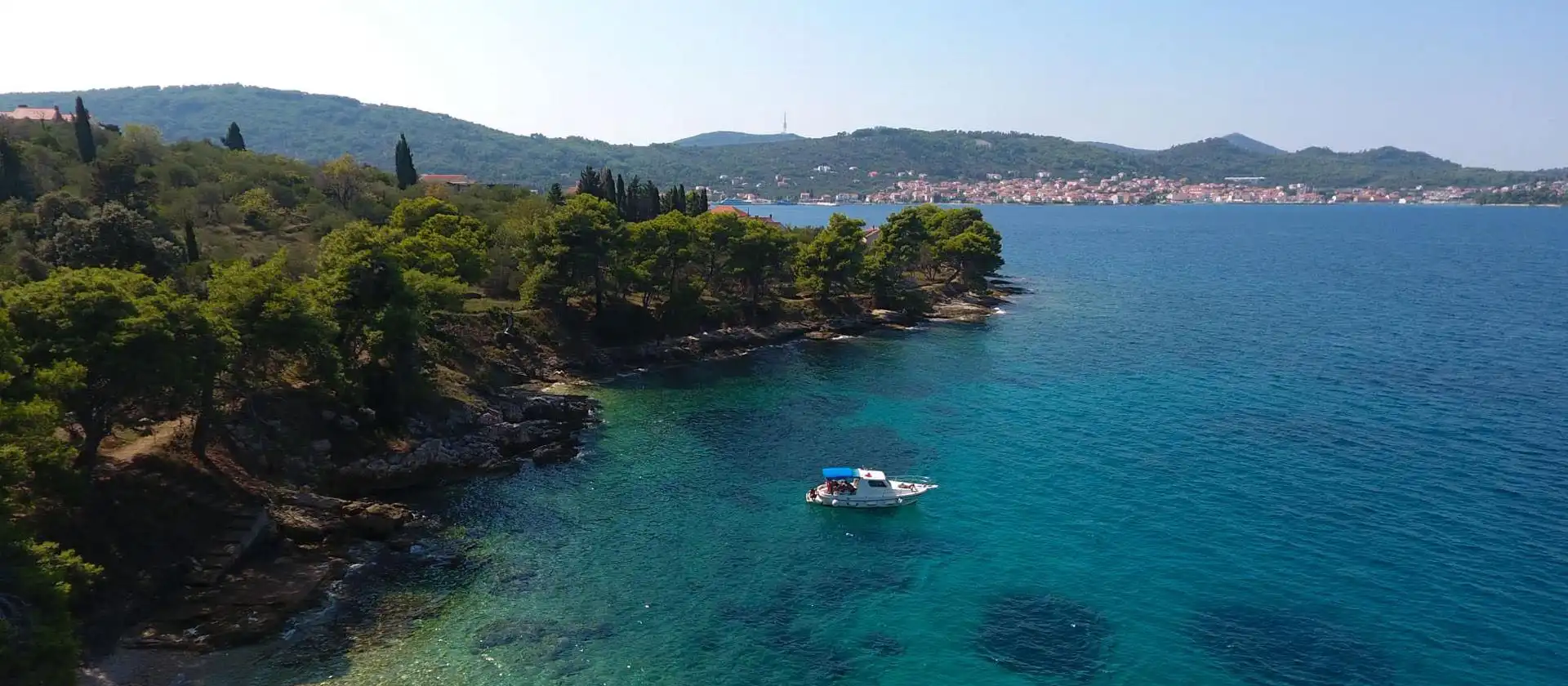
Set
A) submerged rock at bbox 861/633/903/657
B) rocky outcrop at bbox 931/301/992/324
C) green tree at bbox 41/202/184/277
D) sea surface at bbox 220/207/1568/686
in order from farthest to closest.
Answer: rocky outcrop at bbox 931/301/992/324 → green tree at bbox 41/202/184/277 → submerged rock at bbox 861/633/903/657 → sea surface at bbox 220/207/1568/686

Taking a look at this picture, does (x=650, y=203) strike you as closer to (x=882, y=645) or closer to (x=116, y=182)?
(x=116, y=182)

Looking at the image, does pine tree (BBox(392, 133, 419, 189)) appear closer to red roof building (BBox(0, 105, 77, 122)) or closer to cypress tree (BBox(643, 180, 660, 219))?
cypress tree (BBox(643, 180, 660, 219))

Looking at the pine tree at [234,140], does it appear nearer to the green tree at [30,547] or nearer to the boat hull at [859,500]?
the green tree at [30,547]

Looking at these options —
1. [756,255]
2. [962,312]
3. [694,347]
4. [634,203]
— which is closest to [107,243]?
[694,347]

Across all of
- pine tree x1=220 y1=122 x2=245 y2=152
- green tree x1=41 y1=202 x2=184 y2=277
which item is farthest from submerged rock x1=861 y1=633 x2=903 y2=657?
pine tree x1=220 y1=122 x2=245 y2=152

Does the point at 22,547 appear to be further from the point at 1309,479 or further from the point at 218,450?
the point at 1309,479
